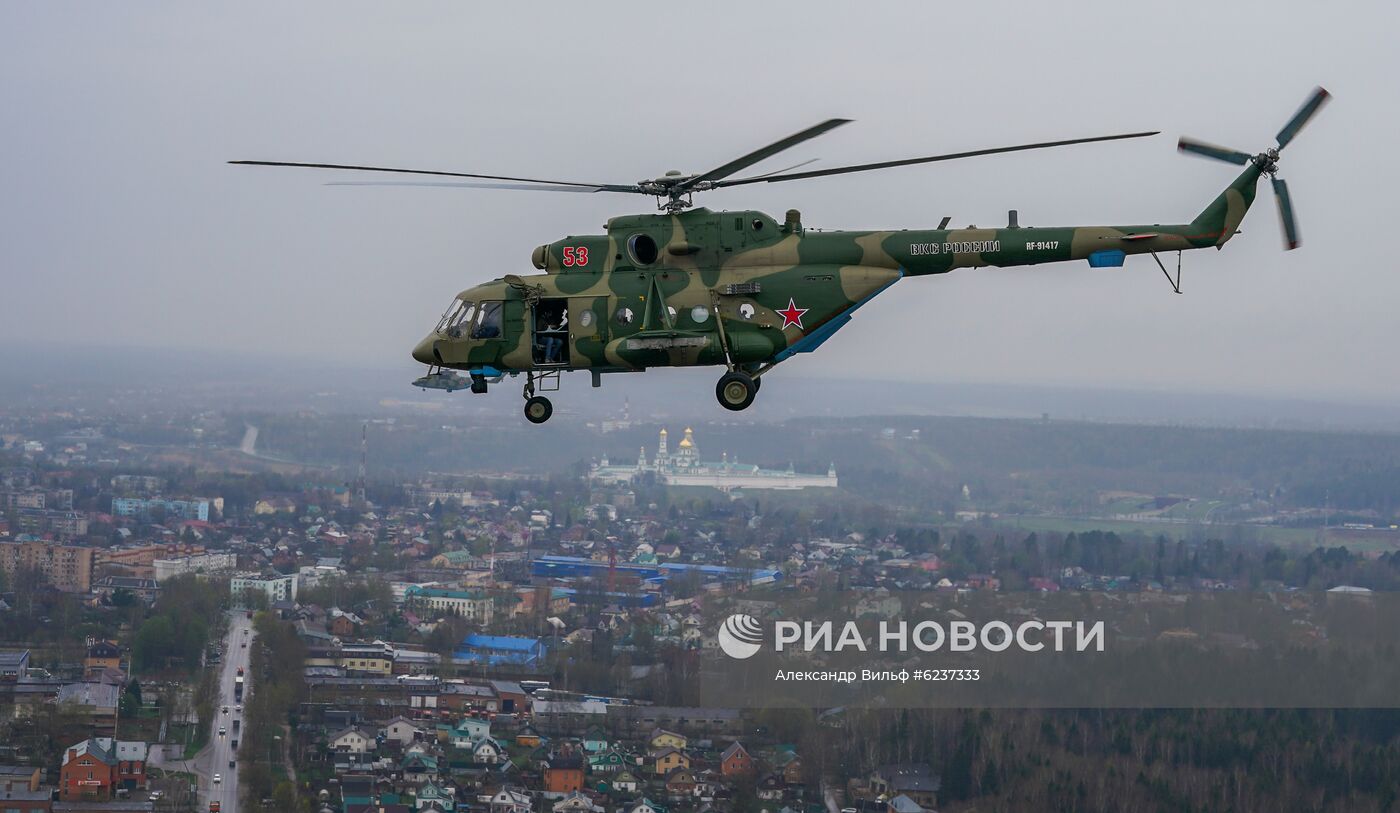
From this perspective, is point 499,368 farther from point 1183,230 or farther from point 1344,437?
point 1344,437

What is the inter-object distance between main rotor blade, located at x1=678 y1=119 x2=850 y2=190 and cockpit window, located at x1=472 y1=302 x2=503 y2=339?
2800 millimetres

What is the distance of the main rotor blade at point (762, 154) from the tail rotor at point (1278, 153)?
5.62 meters

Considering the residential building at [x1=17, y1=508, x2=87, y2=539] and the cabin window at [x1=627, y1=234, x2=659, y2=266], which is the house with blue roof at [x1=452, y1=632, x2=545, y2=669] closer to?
the residential building at [x1=17, y1=508, x2=87, y2=539]

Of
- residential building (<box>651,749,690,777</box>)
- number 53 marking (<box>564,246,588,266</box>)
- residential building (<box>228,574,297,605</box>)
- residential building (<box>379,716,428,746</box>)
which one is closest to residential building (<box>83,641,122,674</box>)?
residential building (<box>228,574,297,605</box>)

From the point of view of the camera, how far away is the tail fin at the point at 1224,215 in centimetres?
2317

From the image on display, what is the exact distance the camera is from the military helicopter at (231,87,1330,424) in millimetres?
22703

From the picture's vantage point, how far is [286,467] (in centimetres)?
12394

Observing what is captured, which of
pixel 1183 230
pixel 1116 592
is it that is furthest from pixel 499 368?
pixel 1116 592

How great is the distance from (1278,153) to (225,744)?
134ft

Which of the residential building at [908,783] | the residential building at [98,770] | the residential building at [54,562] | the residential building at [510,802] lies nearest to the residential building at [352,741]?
the residential building at [510,802]

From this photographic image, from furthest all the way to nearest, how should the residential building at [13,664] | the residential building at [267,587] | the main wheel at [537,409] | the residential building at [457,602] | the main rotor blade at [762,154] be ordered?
the residential building at [267,587] → the residential building at [457,602] → the residential building at [13,664] → the main wheel at [537,409] → the main rotor blade at [762,154]

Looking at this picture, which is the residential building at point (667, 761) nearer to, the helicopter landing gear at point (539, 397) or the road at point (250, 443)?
the helicopter landing gear at point (539, 397)

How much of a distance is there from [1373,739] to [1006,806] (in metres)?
14.3

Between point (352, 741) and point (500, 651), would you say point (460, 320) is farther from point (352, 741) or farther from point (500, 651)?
point (500, 651)
